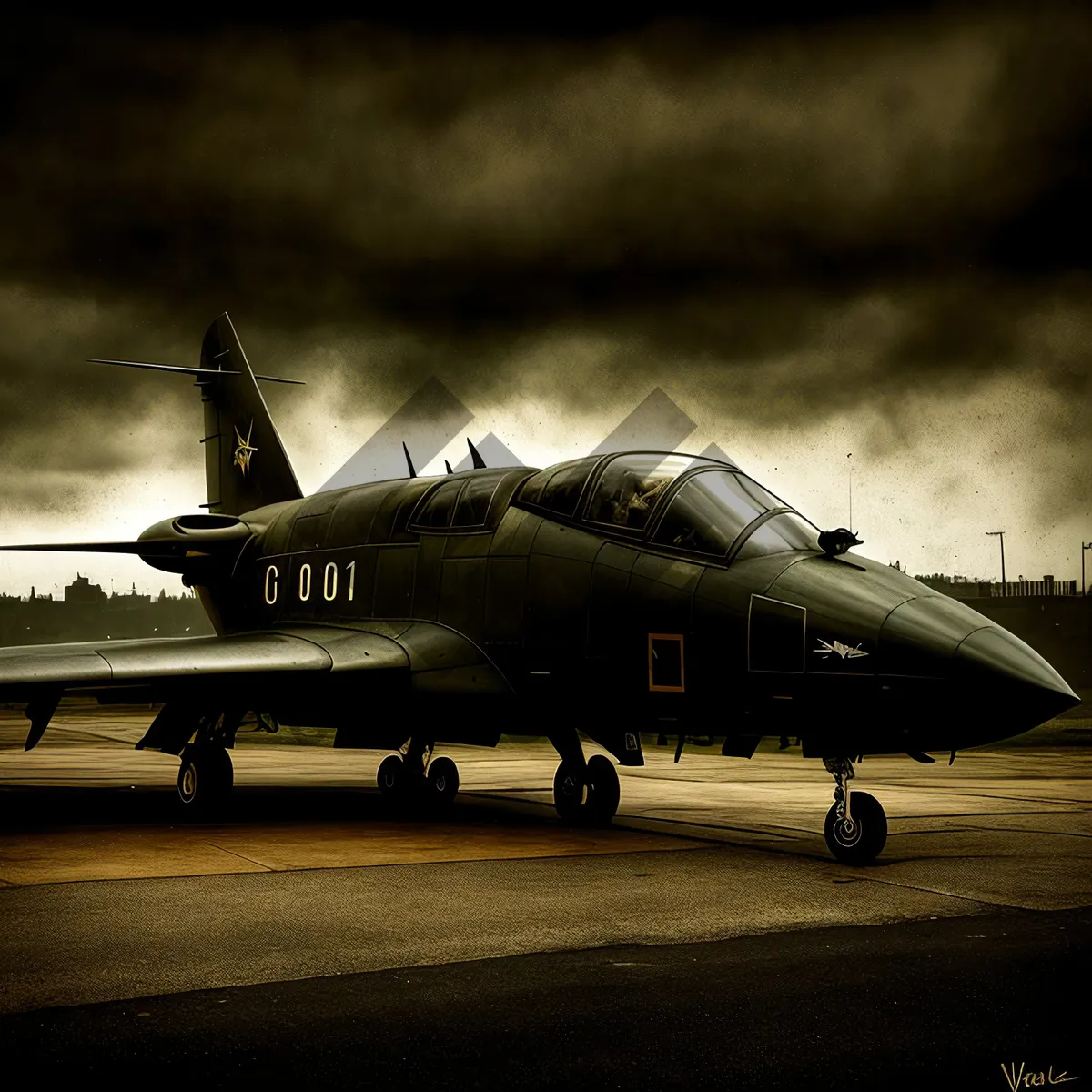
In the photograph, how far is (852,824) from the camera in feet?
29.2

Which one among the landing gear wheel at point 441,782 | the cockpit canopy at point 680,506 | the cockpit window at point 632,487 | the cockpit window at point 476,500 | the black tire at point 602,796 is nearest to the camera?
the cockpit canopy at point 680,506

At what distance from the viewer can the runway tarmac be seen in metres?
5.71

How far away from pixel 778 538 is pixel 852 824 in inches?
88.8

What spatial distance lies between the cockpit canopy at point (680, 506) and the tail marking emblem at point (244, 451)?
8575 mm

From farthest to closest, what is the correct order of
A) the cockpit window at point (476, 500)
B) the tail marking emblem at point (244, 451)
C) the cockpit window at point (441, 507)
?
the tail marking emblem at point (244, 451), the cockpit window at point (441, 507), the cockpit window at point (476, 500)

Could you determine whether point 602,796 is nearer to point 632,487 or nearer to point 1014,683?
point 632,487

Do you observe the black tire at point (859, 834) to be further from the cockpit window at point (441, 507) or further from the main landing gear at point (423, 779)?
the main landing gear at point (423, 779)

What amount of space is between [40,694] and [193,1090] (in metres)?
8.19

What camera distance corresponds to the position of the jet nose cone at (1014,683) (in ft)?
26.3

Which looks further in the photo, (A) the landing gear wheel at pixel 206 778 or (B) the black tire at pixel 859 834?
(A) the landing gear wheel at pixel 206 778
